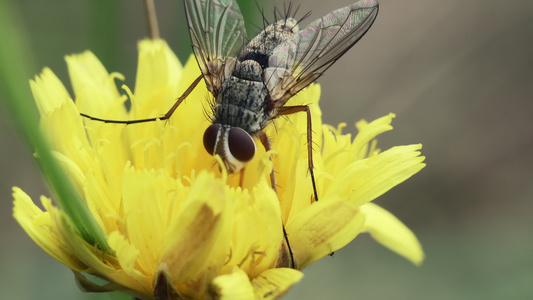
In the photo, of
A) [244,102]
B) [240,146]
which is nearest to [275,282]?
[240,146]

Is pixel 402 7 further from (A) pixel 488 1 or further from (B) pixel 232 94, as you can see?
(B) pixel 232 94

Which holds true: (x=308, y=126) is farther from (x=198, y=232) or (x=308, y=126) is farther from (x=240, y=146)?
(x=198, y=232)

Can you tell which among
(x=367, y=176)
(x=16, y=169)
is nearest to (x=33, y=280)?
(x=16, y=169)

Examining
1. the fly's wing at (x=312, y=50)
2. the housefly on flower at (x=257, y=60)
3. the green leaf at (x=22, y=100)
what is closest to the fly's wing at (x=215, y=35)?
the housefly on flower at (x=257, y=60)

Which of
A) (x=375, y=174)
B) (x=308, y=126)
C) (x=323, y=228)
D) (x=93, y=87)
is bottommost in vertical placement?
(x=323, y=228)

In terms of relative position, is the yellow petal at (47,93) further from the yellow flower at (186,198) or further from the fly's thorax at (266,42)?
the fly's thorax at (266,42)

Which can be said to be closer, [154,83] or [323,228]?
[323,228]
